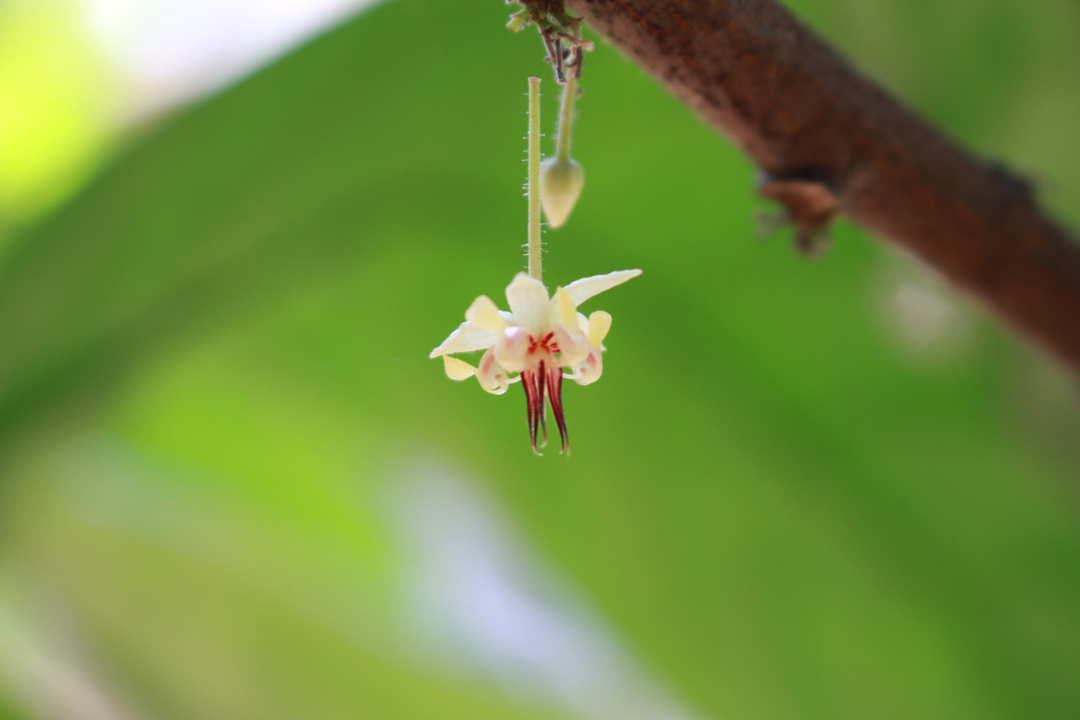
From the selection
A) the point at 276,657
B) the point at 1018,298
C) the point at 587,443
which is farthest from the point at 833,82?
the point at 276,657

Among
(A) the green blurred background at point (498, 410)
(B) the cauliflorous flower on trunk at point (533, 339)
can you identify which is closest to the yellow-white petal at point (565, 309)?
(B) the cauliflorous flower on trunk at point (533, 339)

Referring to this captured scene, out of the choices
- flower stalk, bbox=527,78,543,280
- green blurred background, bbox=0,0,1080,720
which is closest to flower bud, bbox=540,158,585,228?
flower stalk, bbox=527,78,543,280

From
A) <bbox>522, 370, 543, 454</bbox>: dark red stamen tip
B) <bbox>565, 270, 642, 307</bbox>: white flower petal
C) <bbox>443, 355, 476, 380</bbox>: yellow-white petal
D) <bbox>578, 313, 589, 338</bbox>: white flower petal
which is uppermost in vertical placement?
<bbox>565, 270, 642, 307</bbox>: white flower petal

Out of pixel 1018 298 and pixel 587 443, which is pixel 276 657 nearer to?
pixel 587 443

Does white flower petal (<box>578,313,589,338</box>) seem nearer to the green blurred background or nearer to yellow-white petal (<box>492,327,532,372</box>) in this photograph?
yellow-white petal (<box>492,327,532,372</box>)

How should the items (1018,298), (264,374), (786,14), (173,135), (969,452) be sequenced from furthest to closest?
1. (264,374)
2. (969,452)
3. (173,135)
4. (1018,298)
5. (786,14)

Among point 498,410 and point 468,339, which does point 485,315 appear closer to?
point 468,339

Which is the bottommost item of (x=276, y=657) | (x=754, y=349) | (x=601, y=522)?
(x=276, y=657)
